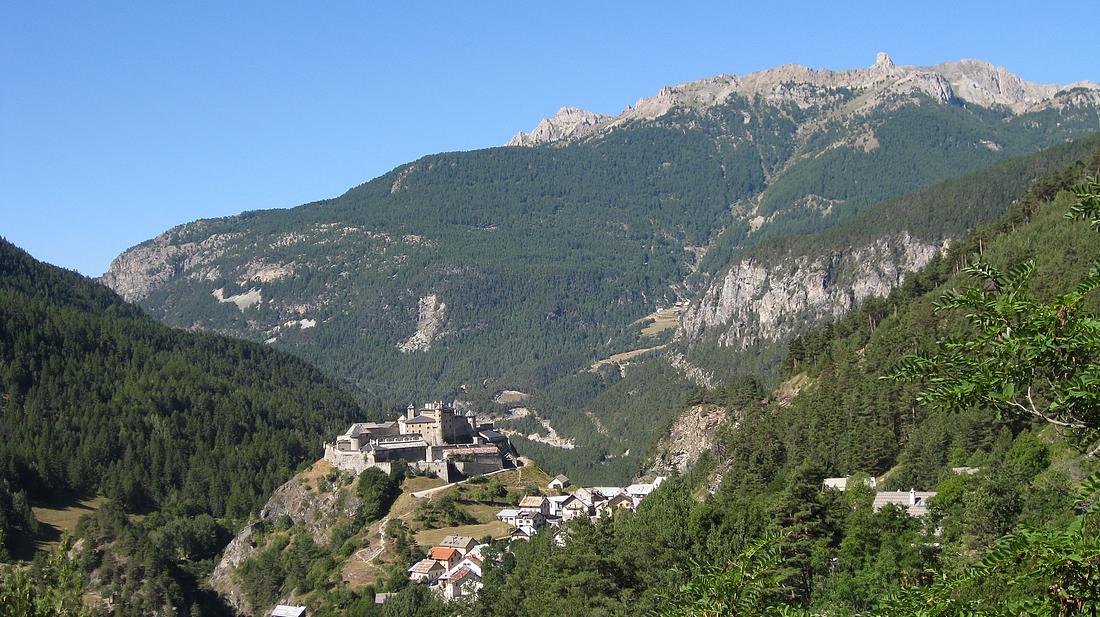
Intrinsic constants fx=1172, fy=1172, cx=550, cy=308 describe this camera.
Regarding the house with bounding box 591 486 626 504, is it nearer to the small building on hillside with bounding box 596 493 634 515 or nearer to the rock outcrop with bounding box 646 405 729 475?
the small building on hillside with bounding box 596 493 634 515

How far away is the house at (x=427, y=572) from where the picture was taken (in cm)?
11031

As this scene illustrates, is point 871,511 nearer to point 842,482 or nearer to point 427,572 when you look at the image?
point 842,482

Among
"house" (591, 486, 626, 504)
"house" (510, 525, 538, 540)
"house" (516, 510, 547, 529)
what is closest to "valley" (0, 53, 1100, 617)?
"house" (516, 510, 547, 529)

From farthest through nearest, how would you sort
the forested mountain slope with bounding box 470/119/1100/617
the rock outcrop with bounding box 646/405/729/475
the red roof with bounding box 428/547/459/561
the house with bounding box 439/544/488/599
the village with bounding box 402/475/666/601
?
1. the rock outcrop with bounding box 646/405/729/475
2. the red roof with bounding box 428/547/459/561
3. the village with bounding box 402/475/666/601
4. the house with bounding box 439/544/488/599
5. the forested mountain slope with bounding box 470/119/1100/617

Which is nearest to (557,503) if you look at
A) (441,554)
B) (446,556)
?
(441,554)

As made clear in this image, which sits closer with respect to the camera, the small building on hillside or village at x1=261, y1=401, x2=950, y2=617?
village at x1=261, y1=401, x2=950, y2=617

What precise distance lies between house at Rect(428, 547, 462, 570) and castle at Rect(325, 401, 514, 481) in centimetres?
2314

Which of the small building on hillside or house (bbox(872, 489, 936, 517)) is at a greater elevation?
house (bbox(872, 489, 936, 517))

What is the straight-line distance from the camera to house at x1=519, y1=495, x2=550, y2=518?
124875mm

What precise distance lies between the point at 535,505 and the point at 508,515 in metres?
3.51

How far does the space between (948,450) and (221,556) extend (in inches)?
3698

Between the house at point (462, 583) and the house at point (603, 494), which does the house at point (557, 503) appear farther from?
the house at point (462, 583)

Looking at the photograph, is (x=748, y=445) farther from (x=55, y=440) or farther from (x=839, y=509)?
(x=55, y=440)

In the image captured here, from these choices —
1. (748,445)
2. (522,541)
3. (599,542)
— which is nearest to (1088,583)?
(599,542)
